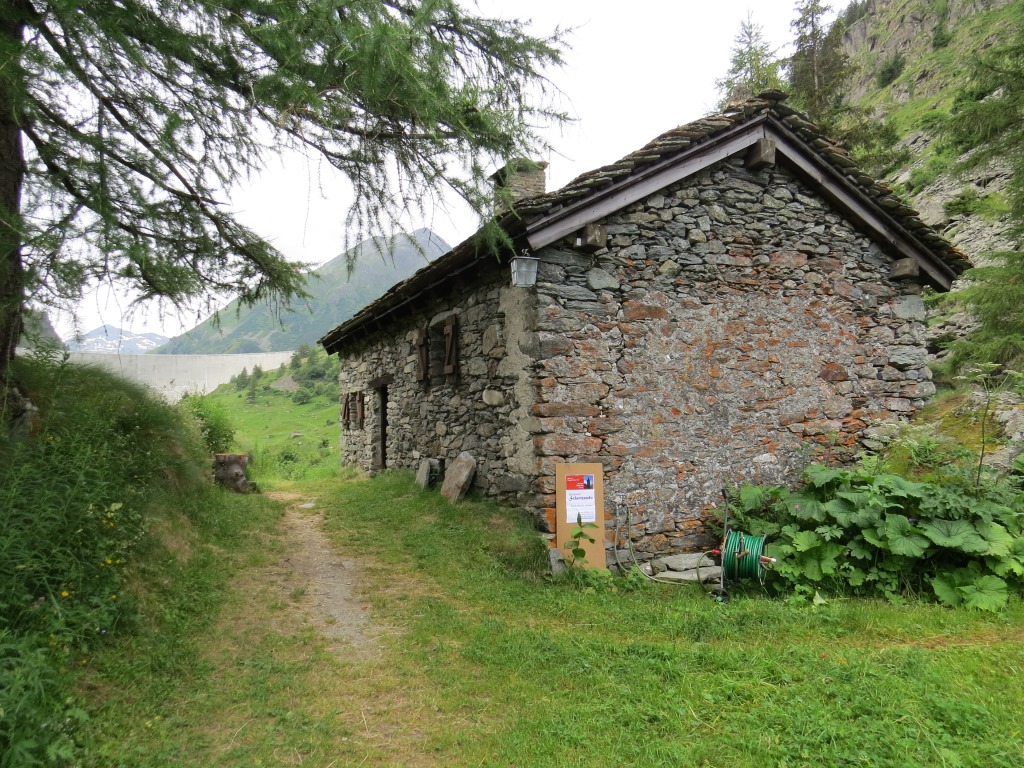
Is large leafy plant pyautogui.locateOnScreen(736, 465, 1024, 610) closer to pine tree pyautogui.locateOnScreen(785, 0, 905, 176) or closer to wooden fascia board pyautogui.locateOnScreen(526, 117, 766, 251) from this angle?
wooden fascia board pyautogui.locateOnScreen(526, 117, 766, 251)

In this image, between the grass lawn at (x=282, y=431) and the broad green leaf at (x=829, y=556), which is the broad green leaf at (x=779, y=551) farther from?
the grass lawn at (x=282, y=431)

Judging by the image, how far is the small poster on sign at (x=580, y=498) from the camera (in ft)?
19.1

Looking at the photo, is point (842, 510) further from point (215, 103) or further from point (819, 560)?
point (215, 103)

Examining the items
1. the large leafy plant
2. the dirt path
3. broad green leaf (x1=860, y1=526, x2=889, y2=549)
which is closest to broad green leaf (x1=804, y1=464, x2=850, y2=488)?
the large leafy plant

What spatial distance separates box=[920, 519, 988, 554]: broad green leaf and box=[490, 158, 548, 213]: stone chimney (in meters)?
4.76

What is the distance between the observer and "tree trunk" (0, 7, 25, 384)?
288cm

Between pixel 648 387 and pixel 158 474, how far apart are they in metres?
5.19

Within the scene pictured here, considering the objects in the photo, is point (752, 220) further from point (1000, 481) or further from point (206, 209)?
point (206, 209)

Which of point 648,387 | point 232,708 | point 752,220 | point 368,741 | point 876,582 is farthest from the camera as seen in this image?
point 752,220

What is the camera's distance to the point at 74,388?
5395 millimetres

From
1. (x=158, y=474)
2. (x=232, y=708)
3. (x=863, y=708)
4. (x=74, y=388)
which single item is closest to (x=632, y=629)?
(x=863, y=708)

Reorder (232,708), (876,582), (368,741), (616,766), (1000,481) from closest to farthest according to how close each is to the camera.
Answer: (616,766), (368,741), (232,708), (876,582), (1000,481)

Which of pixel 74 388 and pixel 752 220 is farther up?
pixel 752 220

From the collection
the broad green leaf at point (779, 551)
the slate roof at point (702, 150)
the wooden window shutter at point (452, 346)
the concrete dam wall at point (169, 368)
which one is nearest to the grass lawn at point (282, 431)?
the concrete dam wall at point (169, 368)
